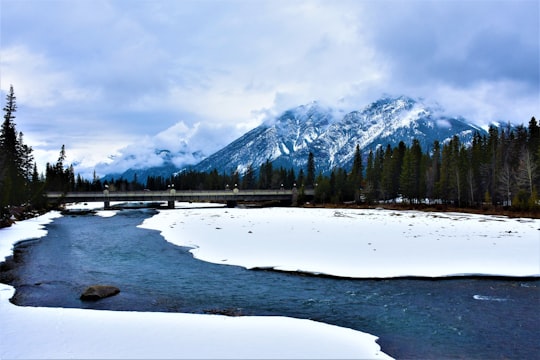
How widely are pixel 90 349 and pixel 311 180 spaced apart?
545 ft

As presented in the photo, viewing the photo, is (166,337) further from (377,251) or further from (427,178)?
(427,178)

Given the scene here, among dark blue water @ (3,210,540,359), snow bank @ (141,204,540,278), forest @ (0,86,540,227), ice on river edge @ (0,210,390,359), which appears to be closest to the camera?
ice on river edge @ (0,210,390,359)

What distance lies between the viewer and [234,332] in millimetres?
12141

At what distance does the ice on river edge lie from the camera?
33.7ft

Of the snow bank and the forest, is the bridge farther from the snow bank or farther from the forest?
the snow bank

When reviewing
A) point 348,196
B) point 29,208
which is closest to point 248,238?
point 29,208

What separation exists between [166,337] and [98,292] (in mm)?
7425

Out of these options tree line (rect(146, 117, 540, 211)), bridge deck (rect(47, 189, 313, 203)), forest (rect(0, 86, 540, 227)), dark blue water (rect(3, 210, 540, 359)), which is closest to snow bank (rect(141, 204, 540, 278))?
dark blue water (rect(3, 210, 540, 359))

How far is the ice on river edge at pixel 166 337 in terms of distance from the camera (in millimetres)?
10266

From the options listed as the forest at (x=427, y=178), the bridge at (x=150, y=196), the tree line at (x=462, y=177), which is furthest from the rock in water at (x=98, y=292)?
the bridge at (x=150, y=196)

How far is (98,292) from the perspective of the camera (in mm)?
17328

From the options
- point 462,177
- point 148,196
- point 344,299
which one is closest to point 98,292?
point 344,299

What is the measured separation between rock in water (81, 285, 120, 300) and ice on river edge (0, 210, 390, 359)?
216 centimetres

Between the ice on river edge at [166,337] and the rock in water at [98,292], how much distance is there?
2162 mm
